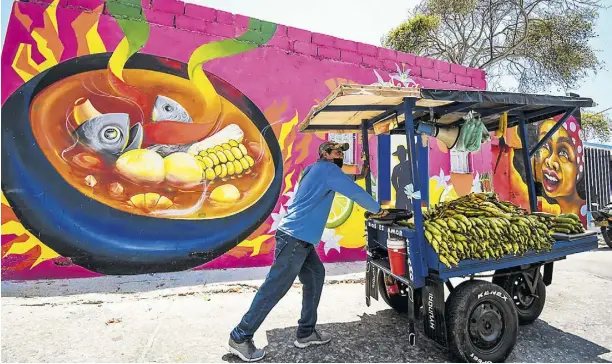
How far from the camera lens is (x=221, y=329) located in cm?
417

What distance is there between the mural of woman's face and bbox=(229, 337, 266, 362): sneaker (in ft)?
35.2

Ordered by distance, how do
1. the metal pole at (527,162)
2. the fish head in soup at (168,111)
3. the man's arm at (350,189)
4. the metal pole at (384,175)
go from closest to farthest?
the man's arm at (350,189)
the metal pole at (527,162)
the metal pole at (384,175)
the fish head in soup at (168,111)

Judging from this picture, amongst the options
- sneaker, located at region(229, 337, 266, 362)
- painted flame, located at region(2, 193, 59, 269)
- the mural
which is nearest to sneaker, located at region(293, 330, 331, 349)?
sneaker, located at region(229, 337, 266, 362)

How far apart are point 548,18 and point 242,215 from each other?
16.0m

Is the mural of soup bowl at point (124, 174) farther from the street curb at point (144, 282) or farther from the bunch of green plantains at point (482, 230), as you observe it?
the bunch of green plantains at point (482, 230)

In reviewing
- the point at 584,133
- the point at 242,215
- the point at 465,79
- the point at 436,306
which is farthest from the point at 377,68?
the point at 584,133

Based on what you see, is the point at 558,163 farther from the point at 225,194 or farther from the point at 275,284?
the point at 275,284

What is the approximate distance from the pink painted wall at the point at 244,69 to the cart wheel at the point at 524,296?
3.48 meters

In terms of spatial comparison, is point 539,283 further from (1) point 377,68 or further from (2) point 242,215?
(1) point 377,68

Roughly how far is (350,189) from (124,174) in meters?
4.06

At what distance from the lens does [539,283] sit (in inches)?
Answer: 174

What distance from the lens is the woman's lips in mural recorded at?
36.7 ft

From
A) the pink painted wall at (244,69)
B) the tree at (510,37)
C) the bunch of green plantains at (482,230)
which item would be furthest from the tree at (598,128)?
the bunch of green plantains at (482,230)

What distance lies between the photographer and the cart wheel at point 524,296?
4.30 meters
